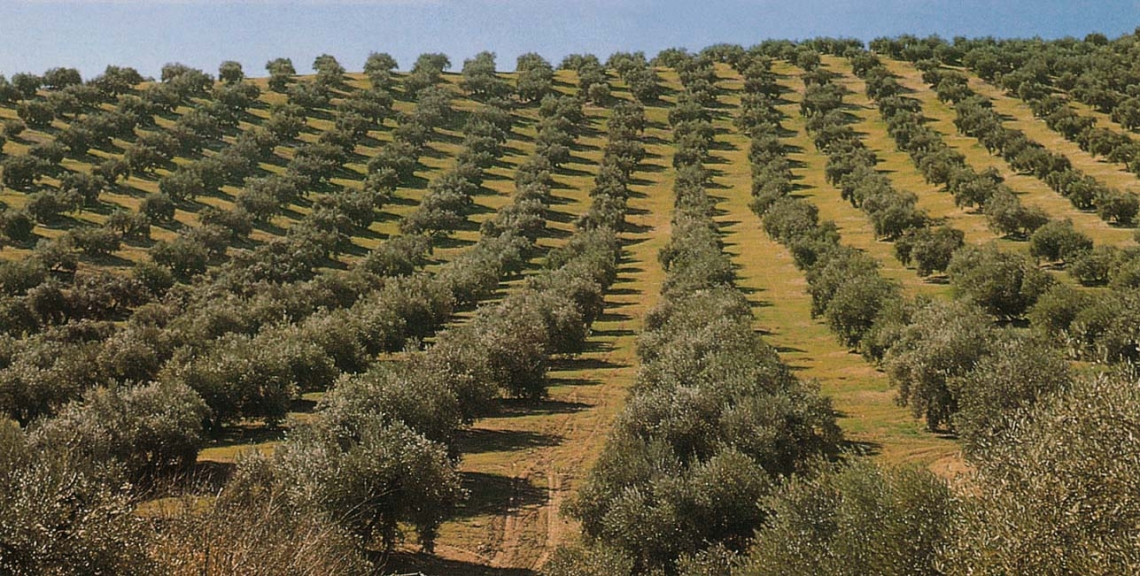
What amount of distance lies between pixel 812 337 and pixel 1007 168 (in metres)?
58.5

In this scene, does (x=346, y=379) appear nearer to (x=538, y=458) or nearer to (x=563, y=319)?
(x=538, y=458)

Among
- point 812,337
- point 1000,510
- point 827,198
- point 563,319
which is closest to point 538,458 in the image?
point 563,319

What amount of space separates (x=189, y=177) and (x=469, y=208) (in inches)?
1461

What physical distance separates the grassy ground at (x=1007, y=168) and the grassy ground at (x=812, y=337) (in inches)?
686

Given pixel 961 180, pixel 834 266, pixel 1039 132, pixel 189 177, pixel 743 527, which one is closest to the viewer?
pixel 743 527

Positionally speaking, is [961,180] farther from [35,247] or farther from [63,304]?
[35,247]

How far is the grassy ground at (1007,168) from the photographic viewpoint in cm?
6956

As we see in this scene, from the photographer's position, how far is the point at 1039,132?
108750 mm

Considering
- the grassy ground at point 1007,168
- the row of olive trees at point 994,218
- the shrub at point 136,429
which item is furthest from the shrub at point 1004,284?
the shrub at point 136,429

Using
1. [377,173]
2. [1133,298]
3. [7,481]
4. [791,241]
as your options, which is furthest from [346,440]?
[377,173]

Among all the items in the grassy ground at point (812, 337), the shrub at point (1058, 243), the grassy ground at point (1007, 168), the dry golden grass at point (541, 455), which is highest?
the grassy ground at point (1007, 168)

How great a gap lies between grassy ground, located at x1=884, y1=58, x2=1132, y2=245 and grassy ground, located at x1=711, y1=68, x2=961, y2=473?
686 inches

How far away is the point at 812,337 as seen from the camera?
5728 centimetres

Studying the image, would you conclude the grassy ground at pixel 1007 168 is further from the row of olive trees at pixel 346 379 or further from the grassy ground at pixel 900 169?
the row of olive trees at pixel 346 379
